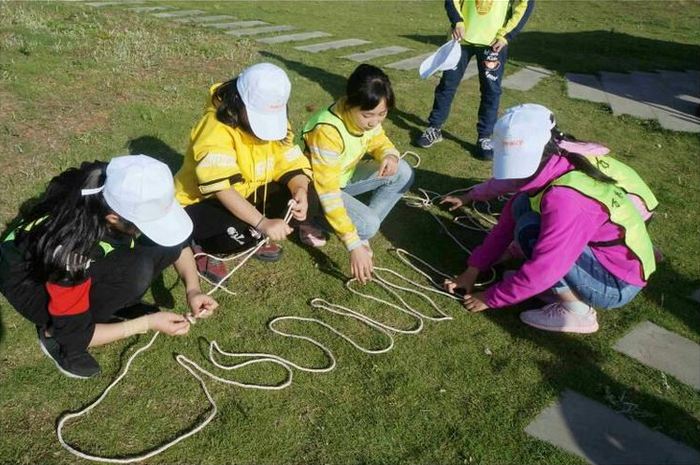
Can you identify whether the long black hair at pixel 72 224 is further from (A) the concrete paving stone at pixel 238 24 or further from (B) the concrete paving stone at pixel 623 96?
(A) the concrete paving stone at pixel 238 24

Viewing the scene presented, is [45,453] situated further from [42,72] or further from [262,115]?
[42,72]

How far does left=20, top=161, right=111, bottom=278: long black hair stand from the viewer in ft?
6.33

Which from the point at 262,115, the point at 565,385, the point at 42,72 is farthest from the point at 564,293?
the point at 42,72

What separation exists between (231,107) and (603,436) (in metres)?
2.14

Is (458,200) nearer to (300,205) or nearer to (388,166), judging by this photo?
(388,166)

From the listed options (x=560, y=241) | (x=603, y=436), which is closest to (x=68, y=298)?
(x=560, y=241)

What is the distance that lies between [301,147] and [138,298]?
4.20 ft

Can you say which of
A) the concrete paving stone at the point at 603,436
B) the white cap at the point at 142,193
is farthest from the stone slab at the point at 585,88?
the white cap at the point at 142,193

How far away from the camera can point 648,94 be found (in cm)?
719

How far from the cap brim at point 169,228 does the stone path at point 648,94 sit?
18.2ft

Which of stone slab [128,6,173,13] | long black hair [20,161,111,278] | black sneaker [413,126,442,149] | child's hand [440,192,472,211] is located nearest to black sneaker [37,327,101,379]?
long black hair [20,161,111,278]

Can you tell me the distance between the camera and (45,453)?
6.79 ft

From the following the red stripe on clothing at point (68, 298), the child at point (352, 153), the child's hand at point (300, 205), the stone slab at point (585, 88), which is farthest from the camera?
the stone slab at point (585, 88)

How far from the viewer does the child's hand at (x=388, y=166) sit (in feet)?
11.0
